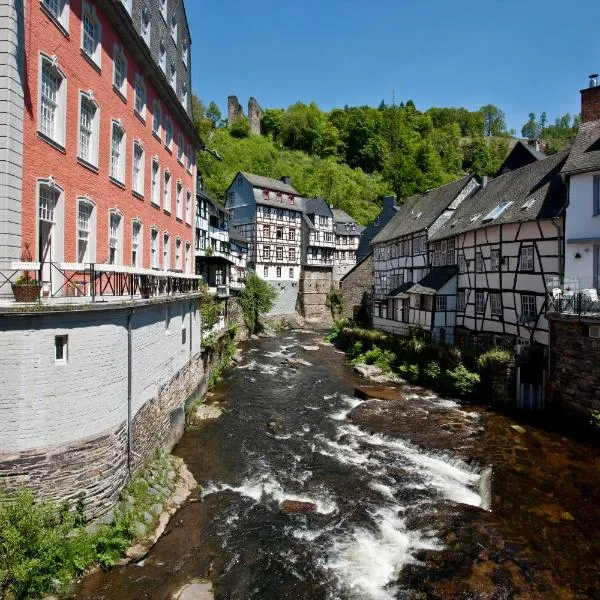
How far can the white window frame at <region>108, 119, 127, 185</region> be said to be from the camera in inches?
545

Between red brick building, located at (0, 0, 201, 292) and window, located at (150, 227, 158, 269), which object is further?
window, located at (150, 227, 158, 269)

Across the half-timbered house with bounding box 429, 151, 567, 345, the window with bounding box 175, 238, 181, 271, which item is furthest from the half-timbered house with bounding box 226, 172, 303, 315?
the window with bounding box 175, 238, 181, 271

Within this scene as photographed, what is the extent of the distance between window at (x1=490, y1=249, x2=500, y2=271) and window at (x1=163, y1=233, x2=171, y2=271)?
697 inches

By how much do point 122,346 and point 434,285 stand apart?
21.8 m

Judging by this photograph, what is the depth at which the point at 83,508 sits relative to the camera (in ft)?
29.9

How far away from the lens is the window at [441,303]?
27406mm

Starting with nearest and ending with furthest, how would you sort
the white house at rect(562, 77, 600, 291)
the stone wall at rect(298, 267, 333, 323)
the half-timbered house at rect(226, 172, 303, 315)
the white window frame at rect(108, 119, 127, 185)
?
the white window frame at rect(108, 119, 127, 185) < the white house at rect(562, 77, 600, 291) < the half-timbered house at rect(226, 172, 303, 315) < the stone wall at rect(298, 267, 333, 323)

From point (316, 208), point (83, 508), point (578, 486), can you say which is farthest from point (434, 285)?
point (316, 208)

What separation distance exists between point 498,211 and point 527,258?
154 inches

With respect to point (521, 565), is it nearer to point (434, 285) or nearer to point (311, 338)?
point (434, 285)

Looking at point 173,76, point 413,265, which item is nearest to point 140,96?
point 173,76

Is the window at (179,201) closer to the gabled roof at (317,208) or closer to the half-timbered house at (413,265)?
the half-timbered house at (413,265)

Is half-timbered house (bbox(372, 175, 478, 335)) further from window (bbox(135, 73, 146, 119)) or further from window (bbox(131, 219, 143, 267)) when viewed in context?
window (bbox(135, 73, 146, 119))

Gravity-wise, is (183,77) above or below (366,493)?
above
